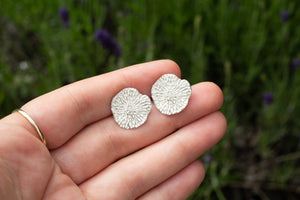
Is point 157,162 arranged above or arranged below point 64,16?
below

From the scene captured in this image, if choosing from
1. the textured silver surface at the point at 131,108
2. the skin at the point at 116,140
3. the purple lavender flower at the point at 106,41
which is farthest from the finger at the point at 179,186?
the purple lavender flower at the point at 106,41

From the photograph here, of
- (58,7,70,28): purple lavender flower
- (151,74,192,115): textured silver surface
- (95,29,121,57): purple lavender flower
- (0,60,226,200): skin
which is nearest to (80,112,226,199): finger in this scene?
(0,60,226,200): skin

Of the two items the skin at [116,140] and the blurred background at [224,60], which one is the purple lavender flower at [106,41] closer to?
the blurred background at [224,60]

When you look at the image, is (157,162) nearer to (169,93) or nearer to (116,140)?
(116,140)

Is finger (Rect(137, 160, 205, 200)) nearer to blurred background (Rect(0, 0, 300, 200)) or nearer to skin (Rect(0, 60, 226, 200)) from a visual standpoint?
skin (Rect(0, 60, 226, 200))

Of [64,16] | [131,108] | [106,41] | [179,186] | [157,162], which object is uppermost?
[64,16]

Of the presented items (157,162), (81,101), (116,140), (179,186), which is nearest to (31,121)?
(81,101)
